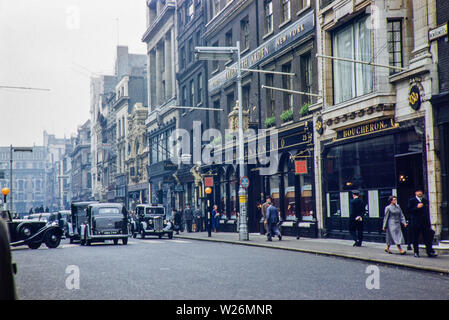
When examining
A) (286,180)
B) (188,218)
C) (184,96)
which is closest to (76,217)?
(188,218)

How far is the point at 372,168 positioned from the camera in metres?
22.5

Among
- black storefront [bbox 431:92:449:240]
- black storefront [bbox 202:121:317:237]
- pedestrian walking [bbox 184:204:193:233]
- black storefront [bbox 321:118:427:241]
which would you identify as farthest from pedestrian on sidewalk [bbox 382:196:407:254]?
pedestrian walking [bbox 184:204:193:233]

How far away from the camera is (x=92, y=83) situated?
340 ft

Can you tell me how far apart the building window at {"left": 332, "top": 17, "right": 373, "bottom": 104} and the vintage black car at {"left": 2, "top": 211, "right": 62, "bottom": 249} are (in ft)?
42.9

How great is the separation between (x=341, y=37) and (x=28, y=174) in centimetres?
16583

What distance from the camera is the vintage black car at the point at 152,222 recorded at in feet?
107

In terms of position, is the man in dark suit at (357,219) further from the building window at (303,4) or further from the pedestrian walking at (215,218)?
the pedestrian walking at (215,218)

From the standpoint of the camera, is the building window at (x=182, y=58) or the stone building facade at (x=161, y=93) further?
the stone building facade at (x=161, y=93)

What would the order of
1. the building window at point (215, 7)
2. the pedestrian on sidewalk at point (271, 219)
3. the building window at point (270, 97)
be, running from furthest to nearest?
the building window at point (215, 7) < the building window at point (270, 97) < the pedestrian on sidewalk at point (271, 219)

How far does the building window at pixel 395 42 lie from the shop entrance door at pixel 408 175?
3.16 metres

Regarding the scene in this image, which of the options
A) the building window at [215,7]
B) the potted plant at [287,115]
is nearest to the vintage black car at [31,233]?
the potted plant at [287,115]

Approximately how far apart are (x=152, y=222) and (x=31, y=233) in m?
9.31

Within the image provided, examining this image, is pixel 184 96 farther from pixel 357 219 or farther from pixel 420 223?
pixel 420 223
